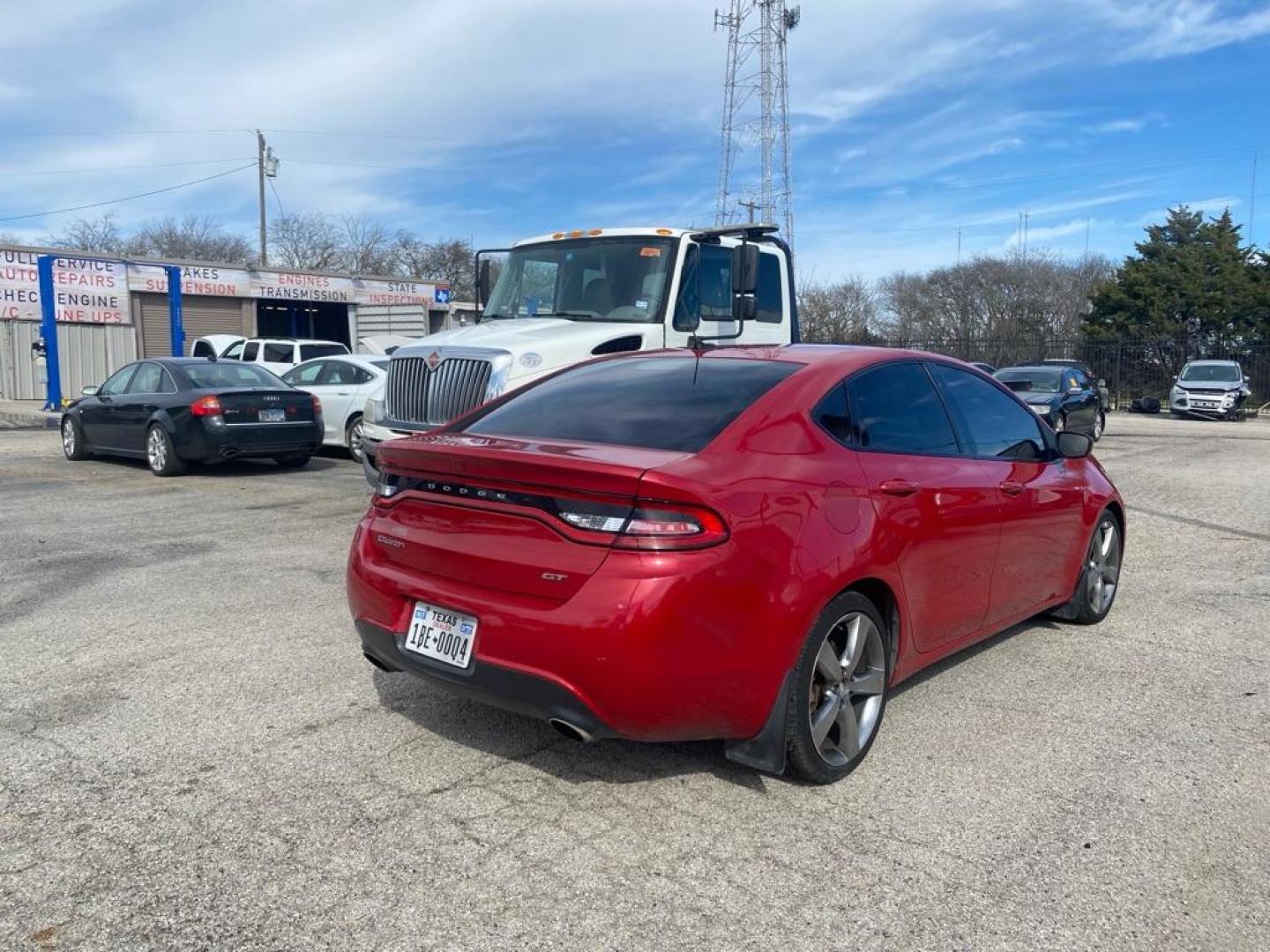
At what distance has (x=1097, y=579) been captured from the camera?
6074 millimetres

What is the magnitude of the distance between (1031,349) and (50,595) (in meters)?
38.9

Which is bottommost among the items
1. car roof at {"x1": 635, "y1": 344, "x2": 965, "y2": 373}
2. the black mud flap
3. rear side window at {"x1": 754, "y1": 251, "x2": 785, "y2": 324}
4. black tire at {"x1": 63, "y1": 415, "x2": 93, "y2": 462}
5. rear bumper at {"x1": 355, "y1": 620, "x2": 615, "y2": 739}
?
black tire at {"x1": 63, "y1": 415, "x2": 93, "y2": 462}

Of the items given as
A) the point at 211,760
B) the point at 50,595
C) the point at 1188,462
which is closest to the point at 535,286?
the point at 50,595

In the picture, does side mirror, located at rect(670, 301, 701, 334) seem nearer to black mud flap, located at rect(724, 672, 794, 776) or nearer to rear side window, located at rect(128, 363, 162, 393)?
black mud flap, located at rect(724, 672, 794, 776)

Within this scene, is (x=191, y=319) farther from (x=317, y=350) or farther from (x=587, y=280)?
(x=587, y=280)

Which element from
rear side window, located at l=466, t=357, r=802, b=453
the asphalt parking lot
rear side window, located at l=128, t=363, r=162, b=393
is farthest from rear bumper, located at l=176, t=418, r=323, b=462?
rear side window, located at l=466, t=357, r=802, b=453

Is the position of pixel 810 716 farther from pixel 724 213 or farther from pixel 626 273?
pixel 724 213

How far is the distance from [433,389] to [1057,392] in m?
14.2

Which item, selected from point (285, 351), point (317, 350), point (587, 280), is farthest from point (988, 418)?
point (285, 351)

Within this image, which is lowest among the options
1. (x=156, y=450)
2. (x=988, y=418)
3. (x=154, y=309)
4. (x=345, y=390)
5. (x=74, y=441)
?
(x=74, y=441)

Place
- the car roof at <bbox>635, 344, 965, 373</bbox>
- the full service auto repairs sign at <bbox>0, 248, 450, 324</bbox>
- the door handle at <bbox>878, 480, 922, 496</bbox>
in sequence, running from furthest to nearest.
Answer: the full service auto repairs sign at <bbox>0, 248, 450, 324</bbox> → the car roof at <bbox>635, 344, 965, 373</bbox> → the door handle at <bbox>878, 480, 922, 496</bbox>

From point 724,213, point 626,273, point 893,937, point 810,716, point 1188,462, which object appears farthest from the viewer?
point 724,213

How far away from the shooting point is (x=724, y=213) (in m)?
44.8

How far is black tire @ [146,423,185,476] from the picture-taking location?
12266 millimetres
